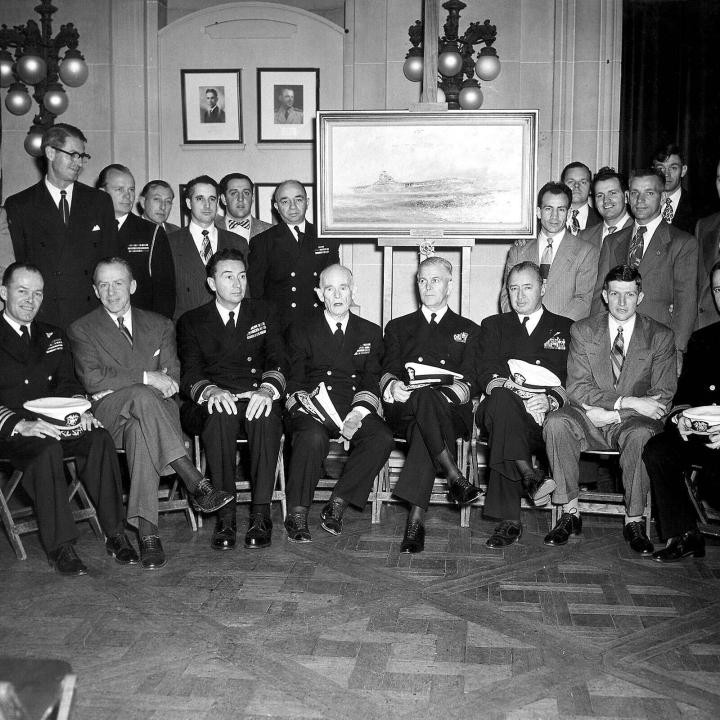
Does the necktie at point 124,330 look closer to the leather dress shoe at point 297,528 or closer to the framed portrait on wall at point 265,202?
the leather dress shoe at point 297,528

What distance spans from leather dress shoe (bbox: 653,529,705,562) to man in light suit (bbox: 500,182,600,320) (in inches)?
55.1

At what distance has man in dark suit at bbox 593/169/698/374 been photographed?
4660 millimetres

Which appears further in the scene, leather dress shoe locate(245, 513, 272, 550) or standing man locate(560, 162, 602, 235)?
standing man locate(560, 162, 602, 235)

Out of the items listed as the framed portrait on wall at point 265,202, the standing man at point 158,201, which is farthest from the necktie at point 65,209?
the framed portrait on wall at point 265,202

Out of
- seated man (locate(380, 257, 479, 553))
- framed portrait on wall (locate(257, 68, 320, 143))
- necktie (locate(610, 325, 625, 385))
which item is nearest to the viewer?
seated man (locate(380, 257, 479, 553))

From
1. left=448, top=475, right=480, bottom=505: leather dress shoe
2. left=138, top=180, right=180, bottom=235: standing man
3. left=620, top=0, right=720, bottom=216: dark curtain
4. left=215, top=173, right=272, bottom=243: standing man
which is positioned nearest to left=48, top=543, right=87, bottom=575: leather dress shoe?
left=448, top=475, right=480, bottom=505: leather dress shoe

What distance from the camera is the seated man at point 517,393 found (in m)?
4.22

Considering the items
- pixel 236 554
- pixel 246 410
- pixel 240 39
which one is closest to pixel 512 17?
pixel 240 39

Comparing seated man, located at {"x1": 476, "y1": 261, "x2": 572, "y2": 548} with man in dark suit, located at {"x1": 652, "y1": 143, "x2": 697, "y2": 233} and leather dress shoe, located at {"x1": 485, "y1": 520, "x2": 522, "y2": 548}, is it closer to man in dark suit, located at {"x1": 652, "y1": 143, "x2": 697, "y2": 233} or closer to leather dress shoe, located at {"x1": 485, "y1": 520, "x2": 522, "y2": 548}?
leather dress shoe, located at {"x1": 485, "y1": 520, "x2": 522, "y2": 548}

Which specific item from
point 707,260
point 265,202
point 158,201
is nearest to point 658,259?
point 707,260

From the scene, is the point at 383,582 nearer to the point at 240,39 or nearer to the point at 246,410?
the point at 246,410

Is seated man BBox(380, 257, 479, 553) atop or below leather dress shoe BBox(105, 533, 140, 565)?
atop

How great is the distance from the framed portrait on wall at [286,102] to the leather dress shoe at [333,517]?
12.6 ft

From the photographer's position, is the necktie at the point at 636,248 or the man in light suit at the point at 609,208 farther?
the man in light suit at the point at 609,208
